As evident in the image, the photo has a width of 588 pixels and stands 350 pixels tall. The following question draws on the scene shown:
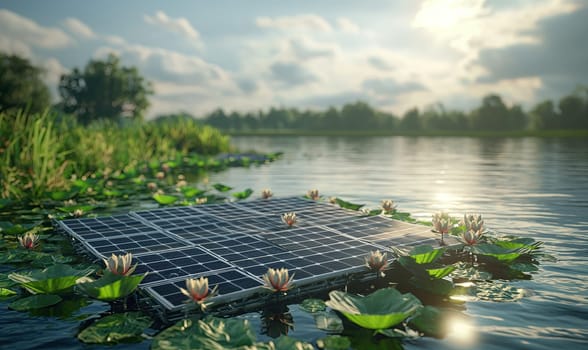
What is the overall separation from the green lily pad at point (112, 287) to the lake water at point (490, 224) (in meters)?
0.28

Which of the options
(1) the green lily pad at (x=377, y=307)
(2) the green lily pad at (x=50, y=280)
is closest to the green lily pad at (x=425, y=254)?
(1) the green lily pad at (x=377, y=307)

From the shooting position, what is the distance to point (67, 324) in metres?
3.71

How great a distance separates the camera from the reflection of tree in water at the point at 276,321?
3.56 m

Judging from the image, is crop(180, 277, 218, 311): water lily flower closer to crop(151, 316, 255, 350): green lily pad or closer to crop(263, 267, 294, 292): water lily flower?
crop(151, 316, 255, 350): green lily pad

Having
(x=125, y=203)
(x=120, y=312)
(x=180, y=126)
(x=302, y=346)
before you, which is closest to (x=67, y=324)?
(x=120, y=312)

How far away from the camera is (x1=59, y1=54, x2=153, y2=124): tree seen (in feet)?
201

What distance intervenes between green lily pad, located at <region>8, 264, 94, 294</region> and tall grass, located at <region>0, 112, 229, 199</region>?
617 cm

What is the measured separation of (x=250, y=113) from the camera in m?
112

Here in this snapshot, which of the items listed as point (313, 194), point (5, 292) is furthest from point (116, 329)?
point (313, 194)

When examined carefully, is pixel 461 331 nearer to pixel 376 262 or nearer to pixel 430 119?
pixel 376 262

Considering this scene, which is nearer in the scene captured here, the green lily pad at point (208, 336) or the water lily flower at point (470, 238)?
the green lily pad at point (208, 336)

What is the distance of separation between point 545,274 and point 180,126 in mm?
22710

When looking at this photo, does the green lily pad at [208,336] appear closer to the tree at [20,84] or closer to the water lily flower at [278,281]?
the water lily flower at [278,281]

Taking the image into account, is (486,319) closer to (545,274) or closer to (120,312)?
(545,274)
